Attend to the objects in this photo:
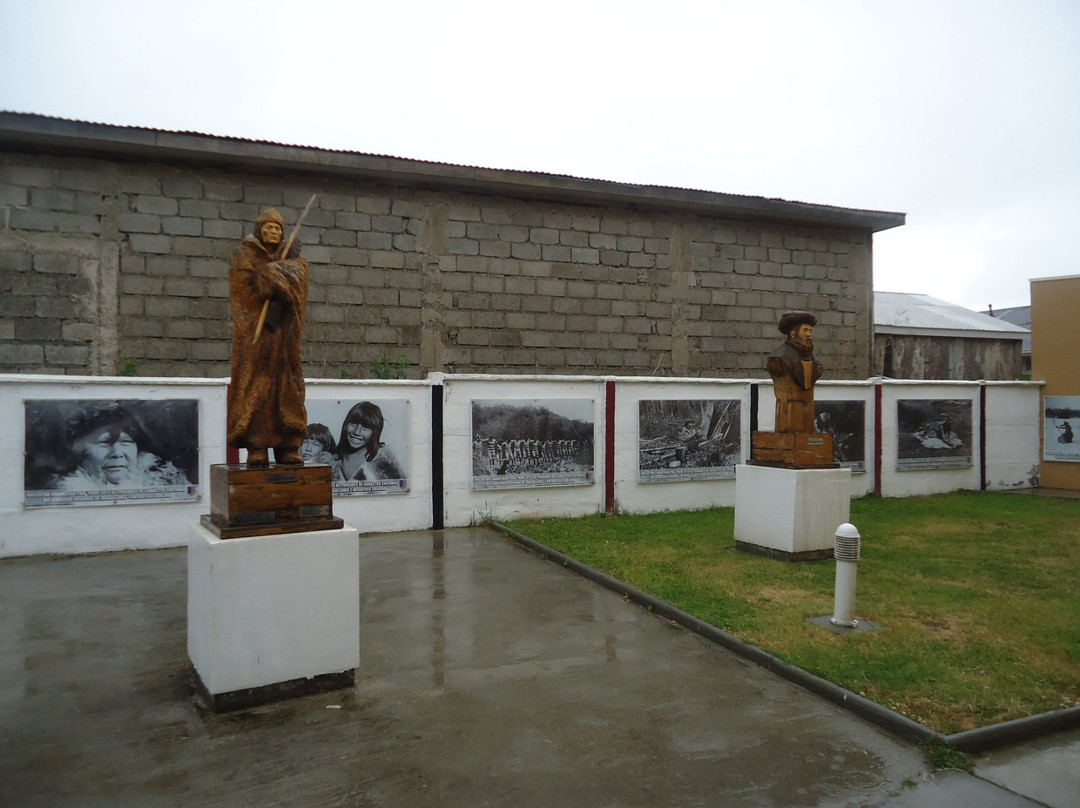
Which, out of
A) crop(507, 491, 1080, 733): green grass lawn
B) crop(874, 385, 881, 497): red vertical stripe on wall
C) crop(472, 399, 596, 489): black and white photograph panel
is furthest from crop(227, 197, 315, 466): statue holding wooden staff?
crop(874, 385, 881, 497): red vertical stripe on wall

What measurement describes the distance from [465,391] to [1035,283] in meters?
11.7

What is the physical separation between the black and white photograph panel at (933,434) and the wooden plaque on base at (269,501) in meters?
11.5

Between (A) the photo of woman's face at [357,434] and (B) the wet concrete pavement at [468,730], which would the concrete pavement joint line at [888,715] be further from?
(A) the photo of woman's face at [357,434]

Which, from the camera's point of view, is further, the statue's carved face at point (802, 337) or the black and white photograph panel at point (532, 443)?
the black and white photograph panel at point (532, 443)

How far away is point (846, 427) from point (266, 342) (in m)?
10.7

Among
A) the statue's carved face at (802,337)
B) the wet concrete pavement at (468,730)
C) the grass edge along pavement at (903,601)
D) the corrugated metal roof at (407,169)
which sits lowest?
the wet concrete pavement at (468,730)

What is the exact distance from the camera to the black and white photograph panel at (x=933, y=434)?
1327 centimetres

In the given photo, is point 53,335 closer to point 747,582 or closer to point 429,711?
point 429,711

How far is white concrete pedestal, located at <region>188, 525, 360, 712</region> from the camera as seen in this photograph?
14.2ft

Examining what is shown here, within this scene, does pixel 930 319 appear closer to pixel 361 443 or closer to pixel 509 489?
pixel 509 489

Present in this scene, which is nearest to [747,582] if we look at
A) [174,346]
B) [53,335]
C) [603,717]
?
[603,717]

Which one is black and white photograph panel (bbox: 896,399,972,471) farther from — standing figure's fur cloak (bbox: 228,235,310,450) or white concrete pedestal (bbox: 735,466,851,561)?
standing figure's fur cloak (bbox: 228,235,310,450)

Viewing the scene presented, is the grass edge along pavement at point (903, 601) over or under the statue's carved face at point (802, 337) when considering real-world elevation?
under

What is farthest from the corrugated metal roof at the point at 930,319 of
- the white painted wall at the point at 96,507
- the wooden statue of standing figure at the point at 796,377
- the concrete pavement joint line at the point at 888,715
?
the white painted wall at the point at 96,507
